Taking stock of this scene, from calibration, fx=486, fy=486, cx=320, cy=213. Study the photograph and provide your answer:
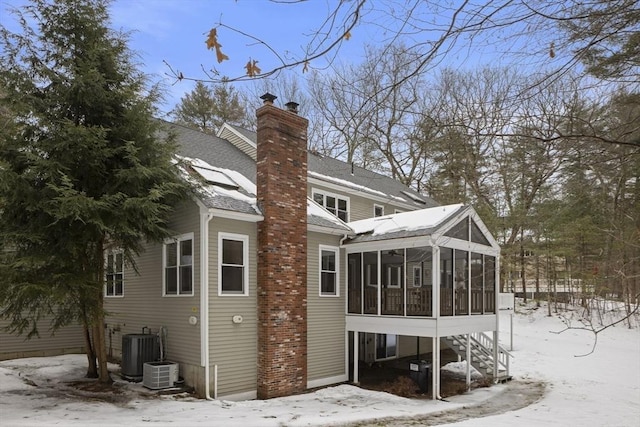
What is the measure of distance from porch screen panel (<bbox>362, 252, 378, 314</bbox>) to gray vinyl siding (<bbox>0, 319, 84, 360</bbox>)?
349 inches

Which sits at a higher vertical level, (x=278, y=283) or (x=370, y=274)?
(x=278, y=283)

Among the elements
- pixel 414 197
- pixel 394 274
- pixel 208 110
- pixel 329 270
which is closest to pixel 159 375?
pixel 329 270

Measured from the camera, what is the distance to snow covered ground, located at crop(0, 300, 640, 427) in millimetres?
8680

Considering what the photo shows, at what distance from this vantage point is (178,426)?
817 cm

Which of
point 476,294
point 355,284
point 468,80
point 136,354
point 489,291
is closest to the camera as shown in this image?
point 468,80

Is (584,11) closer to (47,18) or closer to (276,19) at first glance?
(276,19)

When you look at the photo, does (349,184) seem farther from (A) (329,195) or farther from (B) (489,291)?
(B) (489,291)

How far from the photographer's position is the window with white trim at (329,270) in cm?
1366

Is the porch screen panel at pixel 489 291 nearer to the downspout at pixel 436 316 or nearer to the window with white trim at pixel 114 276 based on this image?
the downspout at pixel 436 316

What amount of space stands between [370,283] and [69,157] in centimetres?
978

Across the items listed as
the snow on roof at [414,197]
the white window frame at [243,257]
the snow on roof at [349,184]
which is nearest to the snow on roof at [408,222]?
the snow on roof at [349,184]

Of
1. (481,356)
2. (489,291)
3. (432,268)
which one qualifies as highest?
(432,268)

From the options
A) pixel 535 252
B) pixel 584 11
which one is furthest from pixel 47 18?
pixel 535 252

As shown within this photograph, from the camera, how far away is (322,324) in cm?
1338
